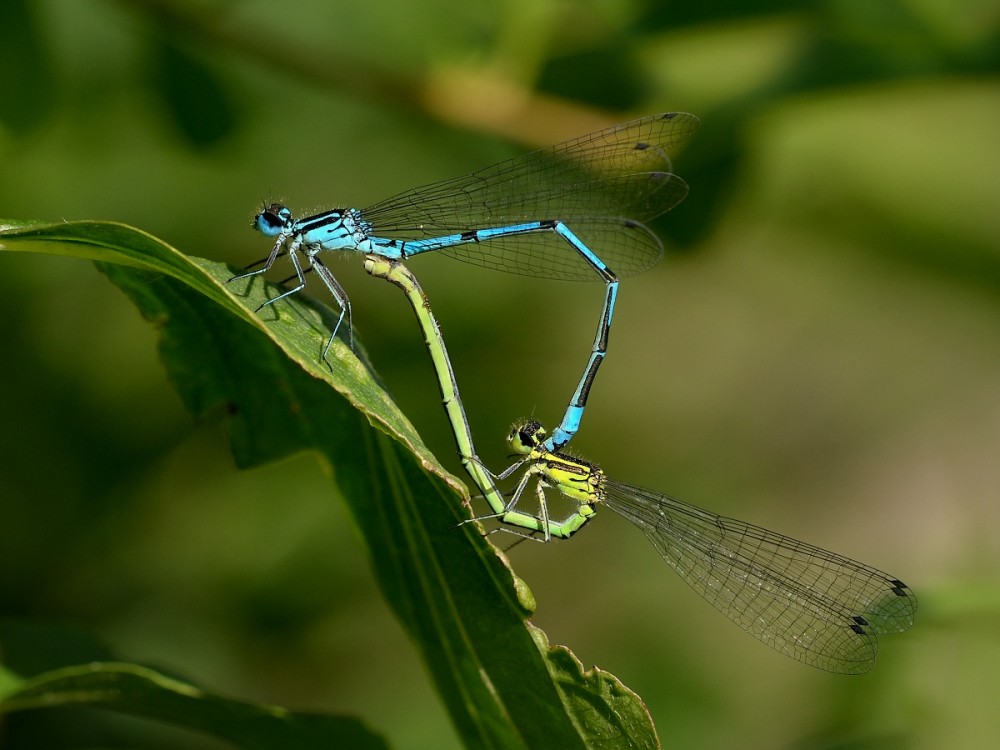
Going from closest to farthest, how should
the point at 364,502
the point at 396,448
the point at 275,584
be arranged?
the point at 396,448 → the point at 364,502 → the point at 275,584

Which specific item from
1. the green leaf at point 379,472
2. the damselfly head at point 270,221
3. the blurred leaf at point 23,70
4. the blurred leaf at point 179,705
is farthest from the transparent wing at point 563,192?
the blurred leaf at point 179,705

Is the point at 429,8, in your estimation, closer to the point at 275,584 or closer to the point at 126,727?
the point at 275,584

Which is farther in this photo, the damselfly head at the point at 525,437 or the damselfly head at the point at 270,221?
the damselfly head at the point at 525,437

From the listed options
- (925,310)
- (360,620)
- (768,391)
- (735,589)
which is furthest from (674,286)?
(360,620)

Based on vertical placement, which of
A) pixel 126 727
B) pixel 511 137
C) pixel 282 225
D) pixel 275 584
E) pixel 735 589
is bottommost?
pixel 735 589

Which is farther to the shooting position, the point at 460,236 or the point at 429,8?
the point at 429,8

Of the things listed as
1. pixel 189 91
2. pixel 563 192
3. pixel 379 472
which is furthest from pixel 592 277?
pixel 379 472

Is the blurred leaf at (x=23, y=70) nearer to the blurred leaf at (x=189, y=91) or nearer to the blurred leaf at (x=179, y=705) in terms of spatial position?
the blurred leaf at (x=189, y=91)

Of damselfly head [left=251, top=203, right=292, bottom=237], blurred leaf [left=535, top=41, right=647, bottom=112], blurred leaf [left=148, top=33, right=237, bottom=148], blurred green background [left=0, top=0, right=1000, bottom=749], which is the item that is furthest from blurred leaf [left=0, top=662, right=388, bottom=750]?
blurred leaf [left=535, top=41, right=647, bottom=112]
